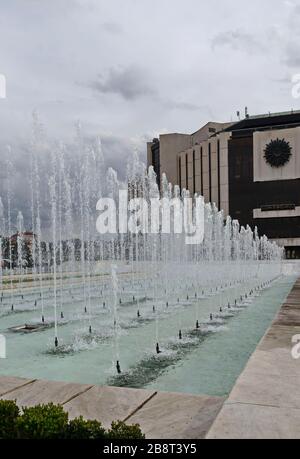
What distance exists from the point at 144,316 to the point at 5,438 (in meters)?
9.65

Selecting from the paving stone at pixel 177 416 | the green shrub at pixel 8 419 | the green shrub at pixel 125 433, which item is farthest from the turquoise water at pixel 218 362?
the green shrub at pixel 8 419

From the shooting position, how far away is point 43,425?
3.30m

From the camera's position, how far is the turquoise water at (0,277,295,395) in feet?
21.0

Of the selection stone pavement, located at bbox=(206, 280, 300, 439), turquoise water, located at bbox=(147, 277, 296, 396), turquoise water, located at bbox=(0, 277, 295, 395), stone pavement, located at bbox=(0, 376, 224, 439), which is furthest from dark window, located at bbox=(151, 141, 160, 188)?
stone pavement, located at bbox=(0, 376, 224, 439)

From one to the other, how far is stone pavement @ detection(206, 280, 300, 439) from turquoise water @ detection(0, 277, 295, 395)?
2.12ft

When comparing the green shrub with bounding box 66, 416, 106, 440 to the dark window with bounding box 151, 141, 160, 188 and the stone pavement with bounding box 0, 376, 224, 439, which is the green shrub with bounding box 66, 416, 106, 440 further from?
the dark window with bounding box 151, 141, 160, 188

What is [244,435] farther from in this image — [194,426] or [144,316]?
[144,316]

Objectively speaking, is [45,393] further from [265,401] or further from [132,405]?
[265,401]

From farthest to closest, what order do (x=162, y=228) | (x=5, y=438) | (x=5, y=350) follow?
(x=162, y=228) → (x=5, y=350) → (x=5, y=438)

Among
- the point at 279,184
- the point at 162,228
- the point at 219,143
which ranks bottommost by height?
the point at 162,228

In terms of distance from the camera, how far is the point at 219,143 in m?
69.2

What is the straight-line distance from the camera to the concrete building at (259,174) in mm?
64375

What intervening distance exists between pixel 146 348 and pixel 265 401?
447cm

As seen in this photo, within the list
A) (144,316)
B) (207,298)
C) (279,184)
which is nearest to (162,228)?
(207,298)
